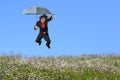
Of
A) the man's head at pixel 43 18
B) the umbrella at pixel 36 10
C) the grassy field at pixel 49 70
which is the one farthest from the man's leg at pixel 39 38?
the grassy field at pixel 49 70

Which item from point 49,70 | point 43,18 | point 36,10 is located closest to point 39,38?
point 43,18

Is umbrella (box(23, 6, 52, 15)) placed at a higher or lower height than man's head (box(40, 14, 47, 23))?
higher

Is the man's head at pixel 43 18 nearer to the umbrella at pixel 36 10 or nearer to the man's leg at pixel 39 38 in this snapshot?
the man's leg at pixel 39 38

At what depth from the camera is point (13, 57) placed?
25.3 m

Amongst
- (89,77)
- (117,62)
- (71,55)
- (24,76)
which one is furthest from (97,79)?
(71,55)

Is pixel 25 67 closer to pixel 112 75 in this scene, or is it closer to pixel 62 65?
pixel 62 65

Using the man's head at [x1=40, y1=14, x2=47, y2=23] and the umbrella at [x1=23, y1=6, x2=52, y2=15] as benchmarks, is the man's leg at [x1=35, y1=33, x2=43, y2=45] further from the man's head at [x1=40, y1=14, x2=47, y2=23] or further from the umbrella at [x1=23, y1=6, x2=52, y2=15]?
the umbrella at [x1=23, y1=6, x2=52, y2=15]

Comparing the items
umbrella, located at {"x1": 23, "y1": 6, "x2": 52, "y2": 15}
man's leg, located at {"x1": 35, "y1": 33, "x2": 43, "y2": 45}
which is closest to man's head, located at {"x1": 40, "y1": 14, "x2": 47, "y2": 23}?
man's leg, located at {"x1": 35, "y1": 33, "x2": 43, "y2": 45}

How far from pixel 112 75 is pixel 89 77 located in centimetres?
190

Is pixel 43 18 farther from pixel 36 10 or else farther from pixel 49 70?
pixel 49 70

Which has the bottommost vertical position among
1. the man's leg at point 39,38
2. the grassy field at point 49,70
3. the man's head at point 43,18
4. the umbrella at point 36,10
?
the grassy field at point 49,70

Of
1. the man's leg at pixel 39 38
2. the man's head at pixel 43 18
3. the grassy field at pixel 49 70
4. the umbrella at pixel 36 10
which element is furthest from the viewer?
the umbrella at pixel 36 10

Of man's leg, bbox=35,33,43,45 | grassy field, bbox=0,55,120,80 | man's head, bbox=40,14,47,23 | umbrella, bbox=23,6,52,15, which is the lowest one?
grassy field, bbox=0,55,120,80

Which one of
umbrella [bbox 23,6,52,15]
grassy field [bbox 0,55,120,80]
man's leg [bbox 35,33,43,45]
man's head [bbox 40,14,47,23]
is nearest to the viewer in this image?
grassy field [bbox 0,55,120,80]
